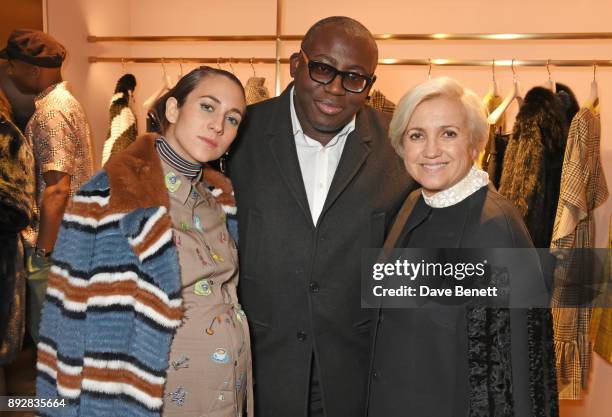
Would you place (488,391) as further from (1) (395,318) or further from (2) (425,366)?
(1) (395,318)

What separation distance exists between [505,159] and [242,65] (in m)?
2.05

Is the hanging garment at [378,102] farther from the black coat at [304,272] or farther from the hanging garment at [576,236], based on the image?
the black coat at [304,272]

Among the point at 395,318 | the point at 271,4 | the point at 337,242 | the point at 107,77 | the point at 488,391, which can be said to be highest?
the point at 271,4

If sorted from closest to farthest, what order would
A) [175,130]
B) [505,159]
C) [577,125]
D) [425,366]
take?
[425,366]
[175,130]
[577,125]
[505,159]

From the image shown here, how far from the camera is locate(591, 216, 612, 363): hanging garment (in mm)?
2953

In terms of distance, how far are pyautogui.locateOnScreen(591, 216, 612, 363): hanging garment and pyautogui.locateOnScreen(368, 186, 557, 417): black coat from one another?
1797mm

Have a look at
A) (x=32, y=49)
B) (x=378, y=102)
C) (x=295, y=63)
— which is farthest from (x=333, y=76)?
(x=32, y=49)

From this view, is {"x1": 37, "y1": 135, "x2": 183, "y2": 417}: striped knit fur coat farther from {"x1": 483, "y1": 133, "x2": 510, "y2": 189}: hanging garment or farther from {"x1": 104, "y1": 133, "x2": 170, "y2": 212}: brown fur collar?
{"x1": 483, "y1": 133, "x2": 510, "y2": 189}: hanging garment

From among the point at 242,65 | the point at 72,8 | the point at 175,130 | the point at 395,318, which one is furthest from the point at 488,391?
the point at 72,8

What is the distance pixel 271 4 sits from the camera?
3.95 metres

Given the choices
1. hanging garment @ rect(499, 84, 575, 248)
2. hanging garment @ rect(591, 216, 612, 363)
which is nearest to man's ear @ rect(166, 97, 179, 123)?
hanging garment @ rect(499, 84, 575, 248)

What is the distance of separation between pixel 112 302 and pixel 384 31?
2927 mm

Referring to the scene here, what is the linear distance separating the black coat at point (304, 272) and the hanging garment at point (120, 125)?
5.58 ft

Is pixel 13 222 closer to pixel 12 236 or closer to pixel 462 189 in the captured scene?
pixel 12 236
